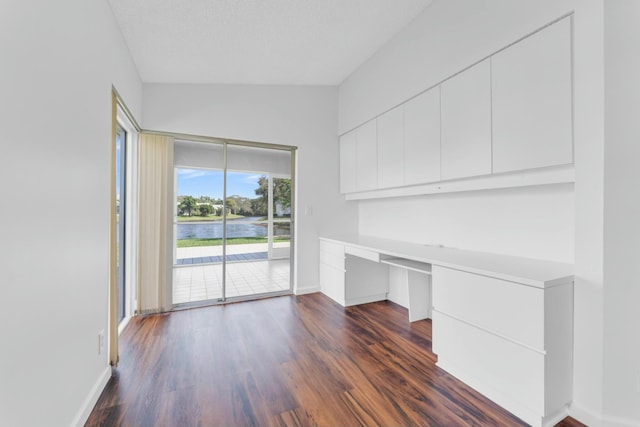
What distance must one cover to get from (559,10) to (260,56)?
248cm

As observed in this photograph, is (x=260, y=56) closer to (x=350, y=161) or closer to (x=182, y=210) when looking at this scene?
(x=350, y=161)

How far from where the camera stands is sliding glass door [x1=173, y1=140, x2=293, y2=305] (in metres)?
3.46

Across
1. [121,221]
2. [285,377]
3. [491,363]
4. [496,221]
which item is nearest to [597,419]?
[491,363]

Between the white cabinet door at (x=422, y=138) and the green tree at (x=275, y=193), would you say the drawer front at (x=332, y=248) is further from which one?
the white cabinet door at (x=422, y=138)

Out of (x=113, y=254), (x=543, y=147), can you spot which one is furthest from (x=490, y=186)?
(x=113, y=254)

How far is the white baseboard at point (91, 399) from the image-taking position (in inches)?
58.7

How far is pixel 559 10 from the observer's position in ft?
5.45

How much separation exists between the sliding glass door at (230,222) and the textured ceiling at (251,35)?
906mm

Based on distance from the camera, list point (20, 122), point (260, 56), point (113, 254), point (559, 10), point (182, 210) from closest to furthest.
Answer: point (20, 122), point (559, 10), point (113, 254), point (260, 56), point (182, 210)

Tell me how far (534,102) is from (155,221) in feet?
11.8

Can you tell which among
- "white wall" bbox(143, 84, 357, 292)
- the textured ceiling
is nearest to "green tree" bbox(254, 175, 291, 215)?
"white wall" bbox(143, 84, 357, 292)

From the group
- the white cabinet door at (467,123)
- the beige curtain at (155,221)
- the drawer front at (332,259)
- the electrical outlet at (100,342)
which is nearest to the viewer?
the electrical outlet at (100,342)

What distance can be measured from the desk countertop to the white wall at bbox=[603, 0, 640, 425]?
0.23 meters

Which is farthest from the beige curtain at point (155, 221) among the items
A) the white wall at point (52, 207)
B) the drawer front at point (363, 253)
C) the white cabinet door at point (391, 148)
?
the white cabinet door at point (391, 148)
